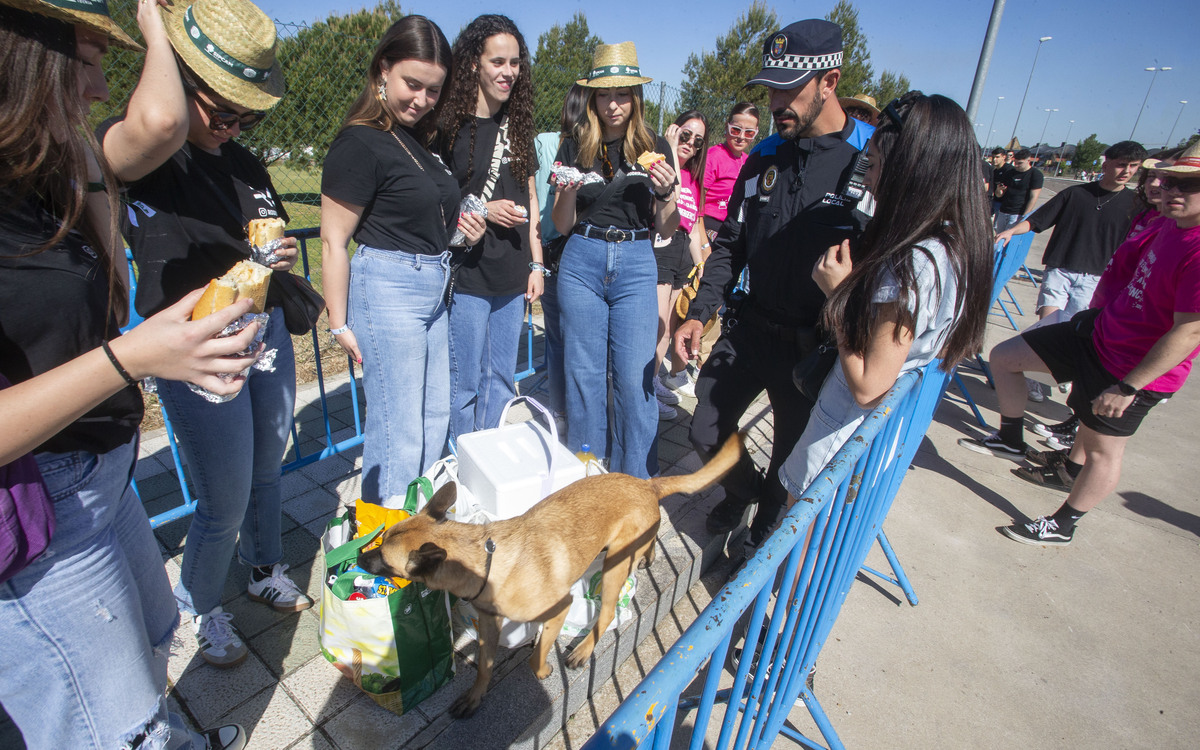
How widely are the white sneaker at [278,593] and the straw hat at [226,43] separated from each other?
1950mm

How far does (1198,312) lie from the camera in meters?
2.88

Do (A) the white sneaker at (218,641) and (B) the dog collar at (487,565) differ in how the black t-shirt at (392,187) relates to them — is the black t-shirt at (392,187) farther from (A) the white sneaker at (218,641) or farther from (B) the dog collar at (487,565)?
(A) the white sneaker at (218,641)

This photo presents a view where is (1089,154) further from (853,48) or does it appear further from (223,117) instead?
(223,117)

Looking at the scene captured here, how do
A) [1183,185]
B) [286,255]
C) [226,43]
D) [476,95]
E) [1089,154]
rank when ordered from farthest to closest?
1. [1089,154]
2. [1183,185]
3. [476,95]
4. [286,255]
5. [226,43]

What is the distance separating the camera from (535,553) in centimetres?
215

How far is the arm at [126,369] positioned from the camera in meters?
0.85

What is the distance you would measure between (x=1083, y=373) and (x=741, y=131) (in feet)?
11.7

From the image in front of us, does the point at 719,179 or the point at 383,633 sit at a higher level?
the point at 719,179

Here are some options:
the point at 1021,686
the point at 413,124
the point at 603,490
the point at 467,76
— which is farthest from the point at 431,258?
the point at 1021,686

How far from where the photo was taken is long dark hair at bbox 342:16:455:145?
2.23 meters

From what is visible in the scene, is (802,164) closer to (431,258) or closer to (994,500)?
(431,258)

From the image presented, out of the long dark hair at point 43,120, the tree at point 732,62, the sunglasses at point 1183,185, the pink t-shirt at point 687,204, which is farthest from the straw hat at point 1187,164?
the tree at point 732,62

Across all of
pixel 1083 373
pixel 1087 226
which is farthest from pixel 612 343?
pixel 1087 226

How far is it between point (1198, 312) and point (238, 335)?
4.23 m
